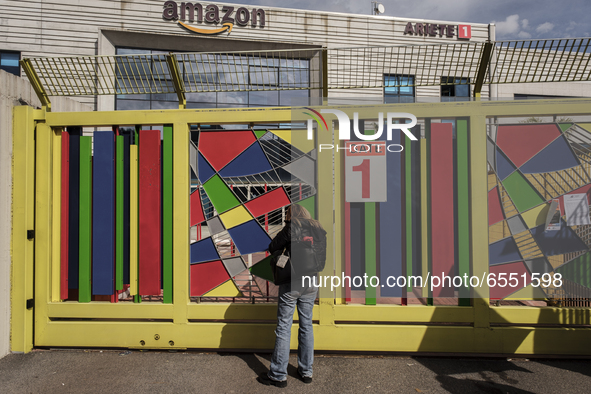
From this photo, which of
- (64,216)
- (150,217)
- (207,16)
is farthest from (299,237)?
(207,16)

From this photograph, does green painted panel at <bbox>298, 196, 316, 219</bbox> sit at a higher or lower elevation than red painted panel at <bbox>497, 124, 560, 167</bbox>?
lower

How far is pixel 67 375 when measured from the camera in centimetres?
317

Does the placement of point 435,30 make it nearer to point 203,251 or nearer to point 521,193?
point 521,193

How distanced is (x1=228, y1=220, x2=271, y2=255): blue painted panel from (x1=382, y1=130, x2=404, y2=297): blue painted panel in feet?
4.50

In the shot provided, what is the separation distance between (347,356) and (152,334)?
2.30 metres

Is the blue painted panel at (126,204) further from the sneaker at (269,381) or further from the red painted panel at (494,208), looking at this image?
the red painted panel at (494,208)

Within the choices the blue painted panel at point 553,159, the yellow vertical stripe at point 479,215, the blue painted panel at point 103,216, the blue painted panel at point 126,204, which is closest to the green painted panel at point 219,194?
the blue painted panel at point 126,204

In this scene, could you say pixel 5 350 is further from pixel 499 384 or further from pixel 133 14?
pixel 133 14

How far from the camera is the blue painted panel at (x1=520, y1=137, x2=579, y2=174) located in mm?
3564

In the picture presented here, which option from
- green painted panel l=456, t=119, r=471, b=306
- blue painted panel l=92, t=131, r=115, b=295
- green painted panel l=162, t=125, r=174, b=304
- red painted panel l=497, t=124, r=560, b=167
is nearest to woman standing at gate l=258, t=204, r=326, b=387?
green painted panel l=162, t=125, r=174, b=304

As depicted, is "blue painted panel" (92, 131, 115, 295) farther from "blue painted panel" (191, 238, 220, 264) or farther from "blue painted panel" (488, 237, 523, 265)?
"blue painted panel" (488, 237, 523, 265)

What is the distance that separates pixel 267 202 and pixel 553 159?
3.38 m

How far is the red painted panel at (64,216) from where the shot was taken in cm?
376

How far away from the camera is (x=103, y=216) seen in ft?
12.2
